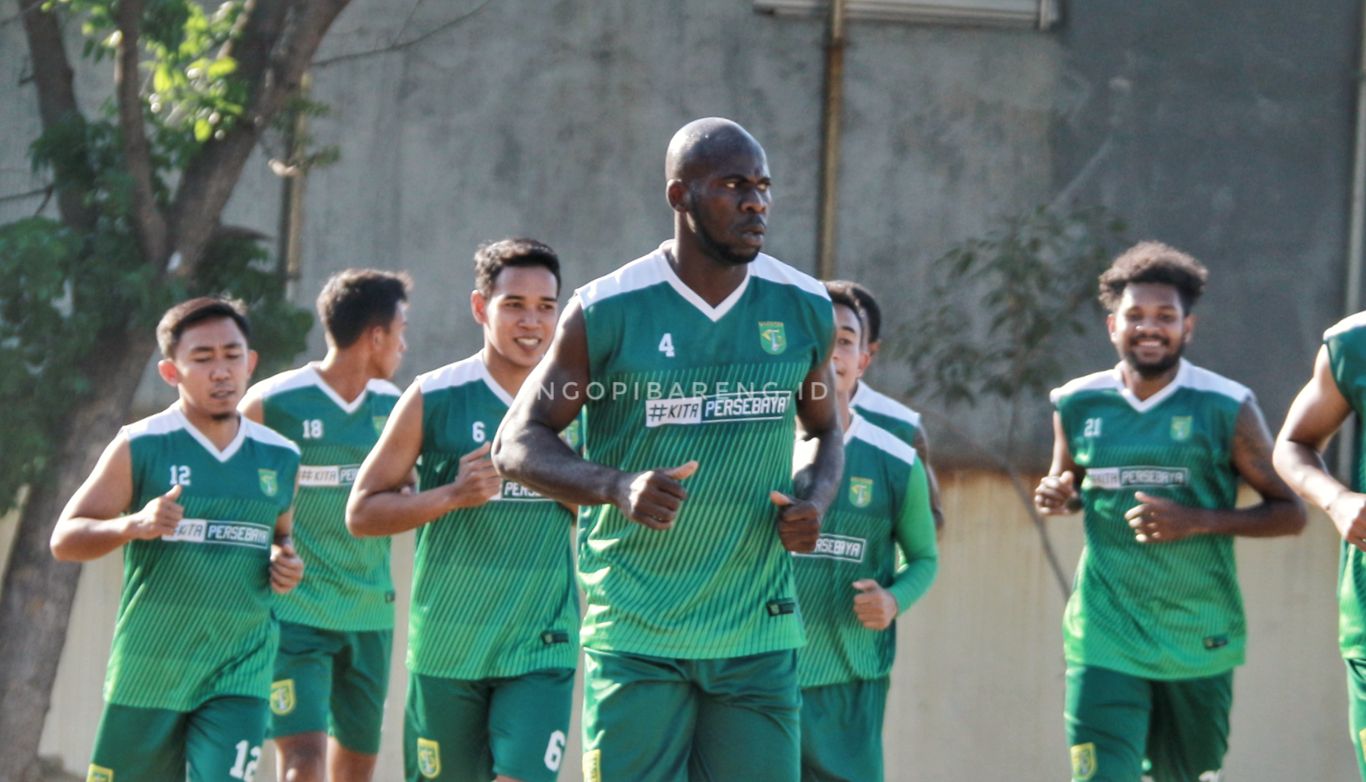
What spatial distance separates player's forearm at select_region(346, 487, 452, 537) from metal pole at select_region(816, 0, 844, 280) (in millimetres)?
5102

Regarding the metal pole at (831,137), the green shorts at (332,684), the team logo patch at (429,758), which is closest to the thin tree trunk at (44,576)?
the green shorts at (332,684)

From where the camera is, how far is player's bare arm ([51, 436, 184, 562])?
6.16 m

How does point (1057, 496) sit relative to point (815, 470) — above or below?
above

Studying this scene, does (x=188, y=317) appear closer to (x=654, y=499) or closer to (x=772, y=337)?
(x=772, y=337)

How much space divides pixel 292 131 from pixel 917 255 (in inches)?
147

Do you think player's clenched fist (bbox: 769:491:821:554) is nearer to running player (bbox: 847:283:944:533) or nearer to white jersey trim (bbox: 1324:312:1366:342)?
white jersey trim (bbox: 1324:312:1366:342)

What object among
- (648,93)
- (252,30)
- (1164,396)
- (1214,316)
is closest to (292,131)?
(252,30)

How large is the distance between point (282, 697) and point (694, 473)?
3512 millimetres

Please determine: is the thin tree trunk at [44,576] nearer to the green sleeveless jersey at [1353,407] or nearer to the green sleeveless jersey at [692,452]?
the green sleeveless jersey at [692,452]

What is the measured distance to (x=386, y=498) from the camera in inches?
259

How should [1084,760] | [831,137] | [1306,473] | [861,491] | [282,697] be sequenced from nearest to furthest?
1. [1306,473]
2. [861,491]
3. [1084,760]
4. [282,697]
5. [831,137]

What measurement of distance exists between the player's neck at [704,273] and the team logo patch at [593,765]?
1.17 meters

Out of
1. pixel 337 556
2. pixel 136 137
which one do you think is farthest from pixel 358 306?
pixel 136 137

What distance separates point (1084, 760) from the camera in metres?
7.20
